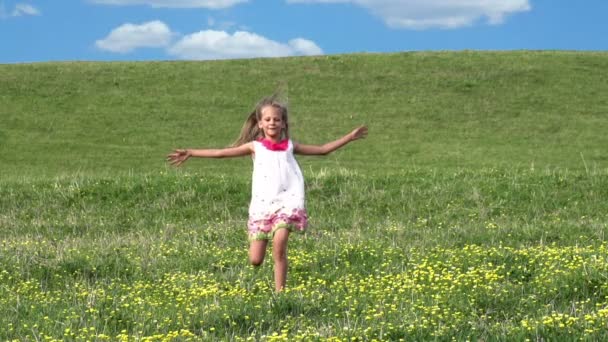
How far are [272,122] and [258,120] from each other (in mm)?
→ 341

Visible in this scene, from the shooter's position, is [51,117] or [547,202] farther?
[51,117]

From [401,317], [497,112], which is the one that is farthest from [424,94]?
[401,317]

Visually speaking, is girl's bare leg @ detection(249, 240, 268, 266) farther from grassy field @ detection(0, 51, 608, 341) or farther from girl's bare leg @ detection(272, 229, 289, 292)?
girl's bare leg @ detection(272, 229, 289, 292)

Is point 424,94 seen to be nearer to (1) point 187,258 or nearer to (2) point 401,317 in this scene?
(1) point 187,258

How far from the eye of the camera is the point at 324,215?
16.3m

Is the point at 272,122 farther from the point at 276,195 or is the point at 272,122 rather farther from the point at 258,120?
the point at 276,195

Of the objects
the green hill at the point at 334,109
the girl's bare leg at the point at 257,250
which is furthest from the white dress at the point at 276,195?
the green hill at the point at 334,109

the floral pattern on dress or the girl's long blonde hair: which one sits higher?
the girl's long blonde hair

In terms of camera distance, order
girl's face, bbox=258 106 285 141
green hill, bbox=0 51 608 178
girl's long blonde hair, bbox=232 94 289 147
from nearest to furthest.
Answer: girl's face, bbox=258 106 285 141 < girl's long blonde hair, bbox=232 94 289 147 < green hill, bbox=0 51 608 178

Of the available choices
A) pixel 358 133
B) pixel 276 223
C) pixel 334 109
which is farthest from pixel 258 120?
pixel 334 109

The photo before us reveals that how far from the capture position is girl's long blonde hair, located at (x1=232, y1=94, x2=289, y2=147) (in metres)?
9.38

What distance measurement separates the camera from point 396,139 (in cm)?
3603

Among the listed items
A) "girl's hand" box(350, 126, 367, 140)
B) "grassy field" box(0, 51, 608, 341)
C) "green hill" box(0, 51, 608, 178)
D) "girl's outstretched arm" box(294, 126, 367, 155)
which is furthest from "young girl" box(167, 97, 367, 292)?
"green hill" box(0, 51, 608, 178)

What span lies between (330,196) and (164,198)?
11.0 feet
